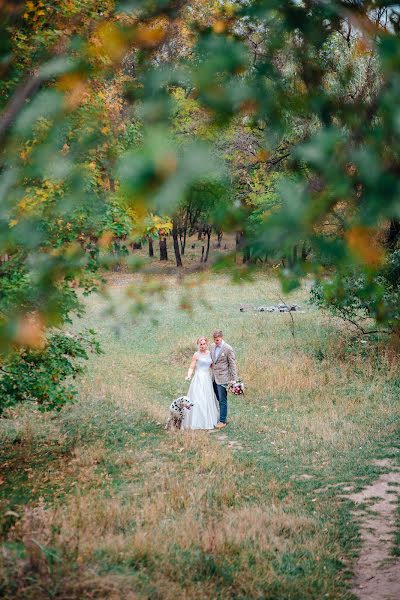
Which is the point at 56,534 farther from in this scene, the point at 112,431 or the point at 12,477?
the point at 112,431

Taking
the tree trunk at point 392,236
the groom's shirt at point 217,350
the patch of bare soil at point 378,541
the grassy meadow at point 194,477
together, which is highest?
the tree trunk at point 392,236

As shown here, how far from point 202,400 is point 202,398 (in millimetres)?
39

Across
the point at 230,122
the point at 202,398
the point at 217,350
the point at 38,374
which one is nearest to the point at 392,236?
the point at 217,350

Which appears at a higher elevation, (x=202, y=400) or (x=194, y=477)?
(x=202, y=400)

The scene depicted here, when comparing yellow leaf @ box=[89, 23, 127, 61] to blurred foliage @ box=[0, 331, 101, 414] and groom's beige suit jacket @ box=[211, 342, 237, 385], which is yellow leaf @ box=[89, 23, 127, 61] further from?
groom's beige suit jacket @ box=[211, 342, 237, 385]

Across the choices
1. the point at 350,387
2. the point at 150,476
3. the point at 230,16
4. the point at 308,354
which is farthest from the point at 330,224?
the point at 308,354

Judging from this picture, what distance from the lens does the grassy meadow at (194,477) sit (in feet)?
16.3

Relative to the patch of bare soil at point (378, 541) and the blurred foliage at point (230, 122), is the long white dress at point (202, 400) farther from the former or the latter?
the blurred foliage at point (230, 122)

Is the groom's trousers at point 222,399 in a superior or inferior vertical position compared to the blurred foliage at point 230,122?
inferior

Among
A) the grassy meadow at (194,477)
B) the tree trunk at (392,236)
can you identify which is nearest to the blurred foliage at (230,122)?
Answer: the grassy meadow at (194,477)

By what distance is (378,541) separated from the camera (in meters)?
6.64

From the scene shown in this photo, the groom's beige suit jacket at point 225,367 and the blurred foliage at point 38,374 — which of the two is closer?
the blurred foliage at point 38,374

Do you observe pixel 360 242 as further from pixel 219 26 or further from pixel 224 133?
pixel 219 26

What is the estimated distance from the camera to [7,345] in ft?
9.82
